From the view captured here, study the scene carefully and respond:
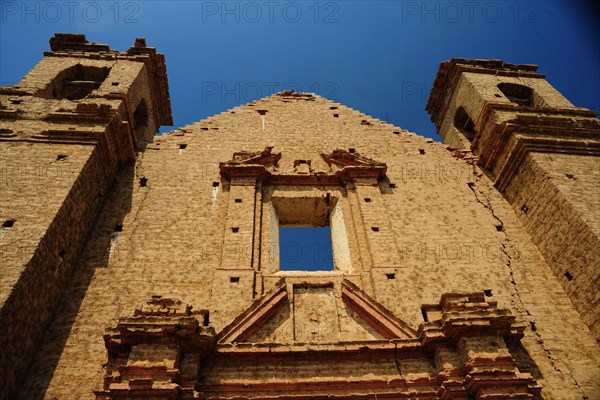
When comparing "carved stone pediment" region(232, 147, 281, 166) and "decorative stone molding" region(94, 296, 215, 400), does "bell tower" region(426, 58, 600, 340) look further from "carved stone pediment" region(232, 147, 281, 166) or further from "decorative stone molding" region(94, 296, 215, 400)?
"decorative stone molding" region(94, 296, 215, 400)

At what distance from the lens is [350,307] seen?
27.1 ft

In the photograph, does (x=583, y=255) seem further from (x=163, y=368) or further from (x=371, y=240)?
(x=163, y=368)

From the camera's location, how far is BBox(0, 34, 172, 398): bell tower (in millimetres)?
7227

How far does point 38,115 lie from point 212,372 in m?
7.31

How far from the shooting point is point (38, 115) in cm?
1083

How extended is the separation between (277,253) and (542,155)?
6225 millimetres

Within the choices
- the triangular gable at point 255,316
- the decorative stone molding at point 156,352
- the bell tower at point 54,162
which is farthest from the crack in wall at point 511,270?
the bell tower at point 54,162

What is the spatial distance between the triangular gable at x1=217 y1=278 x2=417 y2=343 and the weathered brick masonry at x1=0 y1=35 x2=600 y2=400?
1.2 inches

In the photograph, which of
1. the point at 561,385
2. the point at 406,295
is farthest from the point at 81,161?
the point at 561,385

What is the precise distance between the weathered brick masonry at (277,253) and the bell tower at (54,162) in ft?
0.15

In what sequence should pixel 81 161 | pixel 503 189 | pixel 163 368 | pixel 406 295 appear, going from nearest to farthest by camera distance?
pixel 163 368, pixel 406 295, pixel 81 161, pixel 503 189

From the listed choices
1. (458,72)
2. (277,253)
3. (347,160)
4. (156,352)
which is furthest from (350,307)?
(458,72)

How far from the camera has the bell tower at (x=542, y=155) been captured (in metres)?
8.85

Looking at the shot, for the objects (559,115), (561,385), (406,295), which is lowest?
(561,385)
